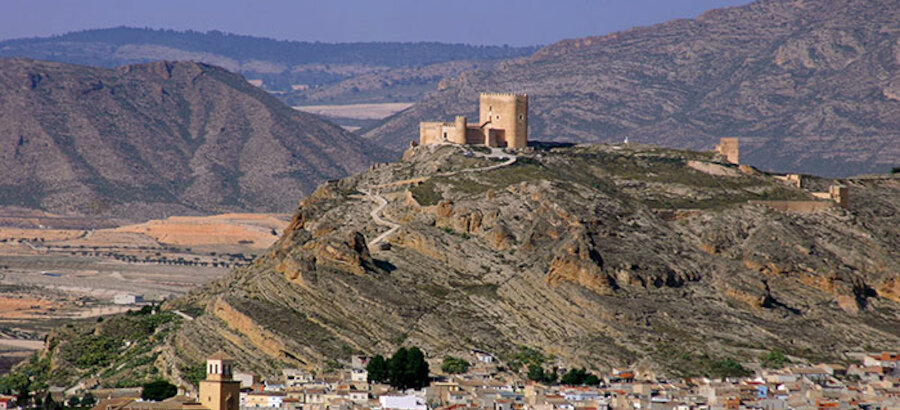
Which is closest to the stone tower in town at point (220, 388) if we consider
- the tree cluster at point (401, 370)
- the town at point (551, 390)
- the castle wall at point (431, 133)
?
the town at point (551, 390)

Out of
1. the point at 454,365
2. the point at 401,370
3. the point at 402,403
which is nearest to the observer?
the point at 402,403

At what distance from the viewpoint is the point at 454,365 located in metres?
112

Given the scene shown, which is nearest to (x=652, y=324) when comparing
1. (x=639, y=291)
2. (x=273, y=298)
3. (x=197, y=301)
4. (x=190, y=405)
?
(x=639, y=291)

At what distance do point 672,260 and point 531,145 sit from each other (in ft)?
112

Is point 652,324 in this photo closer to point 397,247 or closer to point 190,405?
point 397,247

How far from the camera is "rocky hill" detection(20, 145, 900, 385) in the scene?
116 meters

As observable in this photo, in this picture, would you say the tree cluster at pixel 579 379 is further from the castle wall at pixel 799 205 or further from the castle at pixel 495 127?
the castle at pixel 495 127

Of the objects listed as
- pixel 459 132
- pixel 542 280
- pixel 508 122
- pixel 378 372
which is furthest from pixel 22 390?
pixel 508 122

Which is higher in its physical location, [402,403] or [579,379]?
[579,379]

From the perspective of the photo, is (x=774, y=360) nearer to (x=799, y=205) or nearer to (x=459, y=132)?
(x=799, y=205)

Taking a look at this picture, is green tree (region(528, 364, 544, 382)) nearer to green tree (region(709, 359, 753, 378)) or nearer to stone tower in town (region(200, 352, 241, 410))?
green tree (region(709, 359, 753, 378))

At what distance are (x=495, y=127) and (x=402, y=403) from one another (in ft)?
194

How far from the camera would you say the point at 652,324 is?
120 metres

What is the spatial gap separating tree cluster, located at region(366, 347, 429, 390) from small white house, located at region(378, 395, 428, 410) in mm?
5769
